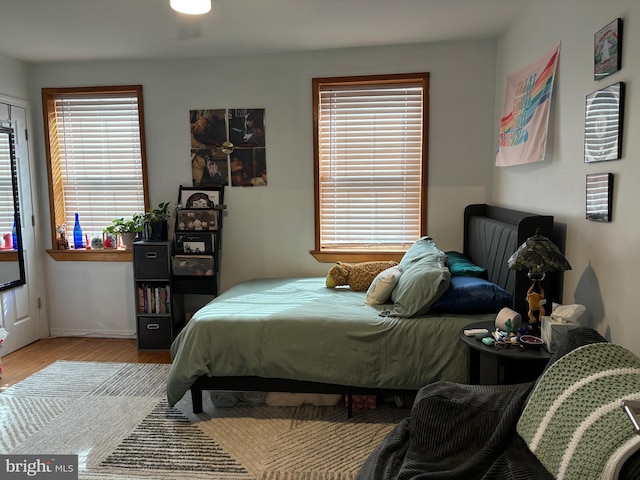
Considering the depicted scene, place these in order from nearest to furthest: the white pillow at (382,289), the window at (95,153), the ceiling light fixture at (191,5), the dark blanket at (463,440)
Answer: the dark blanket at (463,440)
the ceiling light fixture at (191,5)
the white pillow at (382,289)
the window at (95,153)

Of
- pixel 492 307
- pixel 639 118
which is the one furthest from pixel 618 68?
pixel 492 307

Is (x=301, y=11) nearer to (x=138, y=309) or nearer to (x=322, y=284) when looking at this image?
(x=322, y=284)

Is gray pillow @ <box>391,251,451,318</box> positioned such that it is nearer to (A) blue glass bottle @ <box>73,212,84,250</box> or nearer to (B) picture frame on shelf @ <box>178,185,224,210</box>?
(B) picture frame on shelf @ <box>178,185,224,210</box>

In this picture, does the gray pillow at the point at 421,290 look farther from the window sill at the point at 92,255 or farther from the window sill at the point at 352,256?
the window sill at the point at 92,255

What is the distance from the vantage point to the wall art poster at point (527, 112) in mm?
2680

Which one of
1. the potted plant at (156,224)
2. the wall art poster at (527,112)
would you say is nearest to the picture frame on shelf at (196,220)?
the potted plant at (156,224)

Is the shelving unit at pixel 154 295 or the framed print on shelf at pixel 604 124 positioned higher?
the framed print on shelf at pixel 604 124

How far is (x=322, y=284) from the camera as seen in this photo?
145 inches

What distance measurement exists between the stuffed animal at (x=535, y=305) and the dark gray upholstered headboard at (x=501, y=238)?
0.71 ft

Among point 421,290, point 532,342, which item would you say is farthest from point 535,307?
point 421,290

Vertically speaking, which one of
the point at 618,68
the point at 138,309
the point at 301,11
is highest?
the point at 301,11

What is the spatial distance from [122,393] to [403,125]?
2.94 metres

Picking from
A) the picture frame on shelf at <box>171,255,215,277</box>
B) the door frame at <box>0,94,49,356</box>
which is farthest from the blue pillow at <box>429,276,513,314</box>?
the door frame at <box>0,94,49,356</box>

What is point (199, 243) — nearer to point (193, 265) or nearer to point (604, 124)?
point (193, 265)
